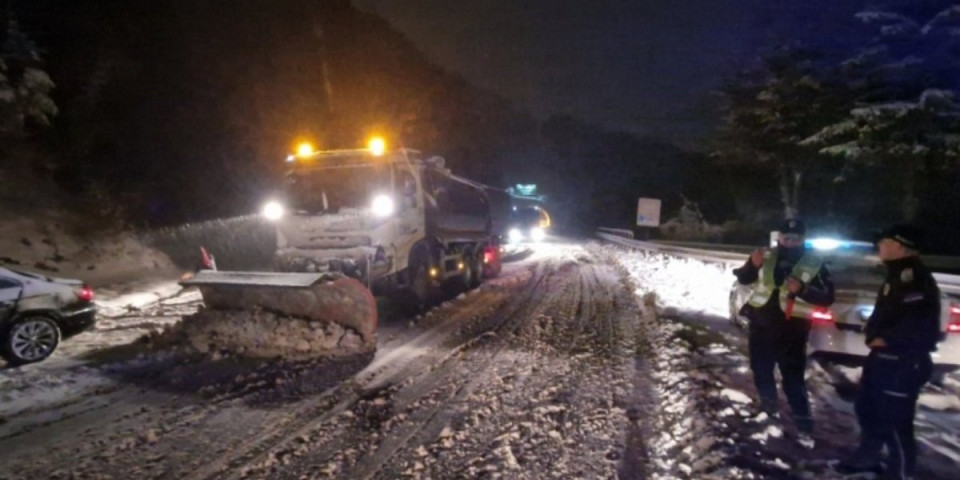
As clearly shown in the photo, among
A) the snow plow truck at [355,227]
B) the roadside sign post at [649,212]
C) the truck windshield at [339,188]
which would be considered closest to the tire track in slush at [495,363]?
the snow plow truck at [355,227]

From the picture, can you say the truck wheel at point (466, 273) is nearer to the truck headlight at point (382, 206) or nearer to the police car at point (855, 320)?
the truck headlight at point (382, 206)

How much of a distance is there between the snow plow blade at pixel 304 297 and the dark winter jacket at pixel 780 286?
198 inches

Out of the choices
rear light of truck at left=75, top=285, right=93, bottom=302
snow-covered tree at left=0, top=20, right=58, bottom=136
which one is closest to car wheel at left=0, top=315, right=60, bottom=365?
rear light of truck at left=75, top=285, right=93, bottom=302

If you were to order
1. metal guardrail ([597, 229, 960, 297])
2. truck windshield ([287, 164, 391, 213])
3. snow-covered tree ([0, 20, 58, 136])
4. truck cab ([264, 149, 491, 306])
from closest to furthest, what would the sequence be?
metal guardrail ([597, 229, 960, 297])
truck cab ([264, 149, 491, 306])
truck windshield ([287, 164, 391, 213])
snow-covered tree ([0, 20, 58, 136])

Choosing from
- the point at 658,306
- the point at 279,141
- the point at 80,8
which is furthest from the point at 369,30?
the point at 658,306

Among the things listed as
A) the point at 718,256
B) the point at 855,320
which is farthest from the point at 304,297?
the point at 718,256

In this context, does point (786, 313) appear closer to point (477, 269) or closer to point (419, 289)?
point (419, 289)

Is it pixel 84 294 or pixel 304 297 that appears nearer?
pixel 304 297

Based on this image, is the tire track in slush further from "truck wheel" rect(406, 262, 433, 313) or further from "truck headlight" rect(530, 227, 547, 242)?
"truck headlight" rect(530, 227, 547, 242)

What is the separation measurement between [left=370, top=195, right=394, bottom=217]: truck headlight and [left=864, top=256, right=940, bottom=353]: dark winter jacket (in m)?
7.93

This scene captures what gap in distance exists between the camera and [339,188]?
36.0ft

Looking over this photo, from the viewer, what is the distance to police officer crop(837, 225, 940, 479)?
3936 mm

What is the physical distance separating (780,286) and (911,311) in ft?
3.42

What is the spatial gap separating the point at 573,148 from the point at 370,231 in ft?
288
